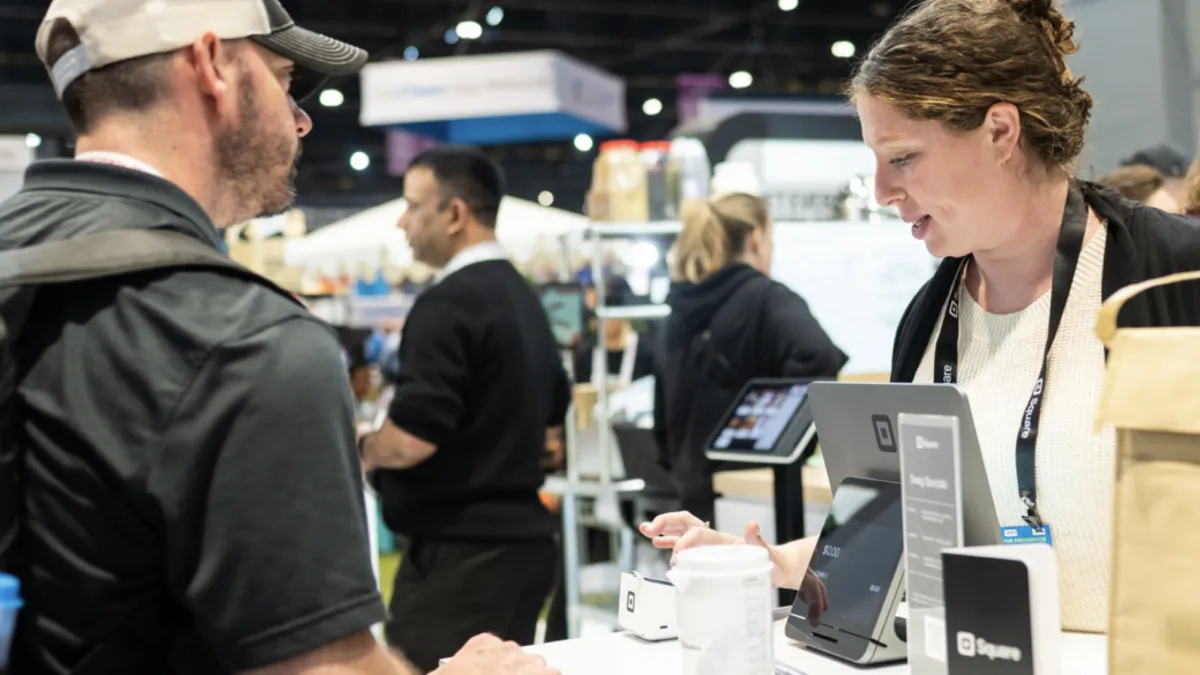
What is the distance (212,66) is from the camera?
1.38 metres

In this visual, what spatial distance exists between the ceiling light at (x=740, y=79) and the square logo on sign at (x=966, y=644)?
17614 millimetres

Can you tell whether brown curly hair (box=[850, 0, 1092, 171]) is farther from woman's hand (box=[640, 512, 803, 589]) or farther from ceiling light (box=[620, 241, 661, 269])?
ceiling light (box=[620, 241, 661, 269])

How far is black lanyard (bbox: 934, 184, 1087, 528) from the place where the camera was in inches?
67.7

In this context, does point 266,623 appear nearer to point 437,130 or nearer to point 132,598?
point 132,598

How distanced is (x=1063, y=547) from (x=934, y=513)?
0.57 m

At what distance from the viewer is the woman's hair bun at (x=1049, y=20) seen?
72.4 inches

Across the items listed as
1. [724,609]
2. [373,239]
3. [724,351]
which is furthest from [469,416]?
[373,239]

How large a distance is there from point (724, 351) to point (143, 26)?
307cm

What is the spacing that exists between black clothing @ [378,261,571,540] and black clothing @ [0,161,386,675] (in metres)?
2.24

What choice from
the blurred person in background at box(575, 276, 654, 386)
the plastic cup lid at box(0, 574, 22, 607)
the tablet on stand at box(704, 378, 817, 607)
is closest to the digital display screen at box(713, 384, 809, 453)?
the tablet on stand at box(704, 378, 817, 607)

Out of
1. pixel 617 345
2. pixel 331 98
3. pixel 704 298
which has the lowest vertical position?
pixel 617 345

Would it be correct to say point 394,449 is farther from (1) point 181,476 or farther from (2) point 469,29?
(2) point 469,29

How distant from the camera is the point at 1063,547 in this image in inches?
66.9

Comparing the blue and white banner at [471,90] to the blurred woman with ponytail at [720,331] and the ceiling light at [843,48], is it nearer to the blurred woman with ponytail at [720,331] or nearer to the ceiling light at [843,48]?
the blurred woman with ponytail at [720,331]
